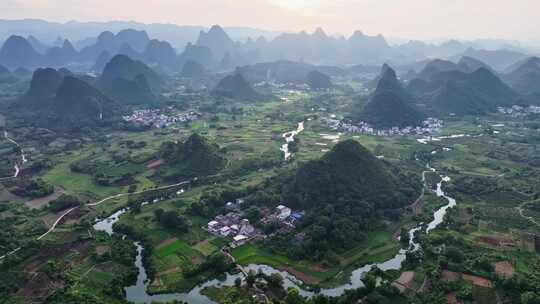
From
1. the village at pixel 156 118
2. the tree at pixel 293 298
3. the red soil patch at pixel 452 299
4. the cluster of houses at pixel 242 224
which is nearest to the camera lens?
the tree at pixel 293 298

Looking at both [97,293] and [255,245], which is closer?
[97,293]

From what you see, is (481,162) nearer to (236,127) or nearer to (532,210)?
(532,210)

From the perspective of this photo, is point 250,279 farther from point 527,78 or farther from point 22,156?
point 527,78

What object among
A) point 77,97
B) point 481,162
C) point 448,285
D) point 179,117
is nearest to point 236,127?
point 179,117

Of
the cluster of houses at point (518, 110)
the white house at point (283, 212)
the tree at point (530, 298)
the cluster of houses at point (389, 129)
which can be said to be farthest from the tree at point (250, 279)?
the cluster of houses at point (518, 110)

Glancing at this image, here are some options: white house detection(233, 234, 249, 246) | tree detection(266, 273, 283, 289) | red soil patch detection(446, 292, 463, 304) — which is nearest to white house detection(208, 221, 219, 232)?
white house detection(233, 234, 249, 246)

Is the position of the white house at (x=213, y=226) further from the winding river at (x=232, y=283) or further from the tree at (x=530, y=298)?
the tree at (x=530, y=298)
